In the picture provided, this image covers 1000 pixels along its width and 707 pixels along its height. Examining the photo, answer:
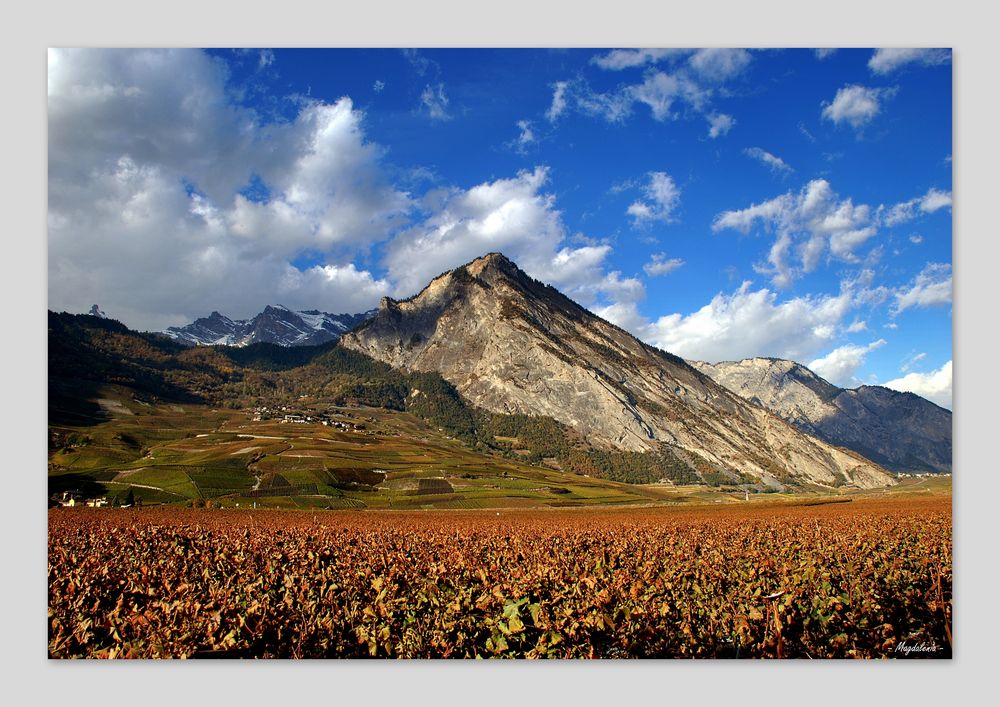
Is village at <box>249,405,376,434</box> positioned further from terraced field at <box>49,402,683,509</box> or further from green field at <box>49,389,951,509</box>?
green field at <box>49,389,951,509</box>

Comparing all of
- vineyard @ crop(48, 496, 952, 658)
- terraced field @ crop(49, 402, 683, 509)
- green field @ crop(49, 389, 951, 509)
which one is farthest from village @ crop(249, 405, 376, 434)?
vineyard @ crop(48, 496, 952, 658)

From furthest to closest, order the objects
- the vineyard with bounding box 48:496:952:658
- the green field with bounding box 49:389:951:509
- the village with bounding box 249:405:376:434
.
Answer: the village with bounding box 249:405:376:434 → the green field with bounding box 49:389:951:509 → the vineyard with bounding box 48:496:952:658

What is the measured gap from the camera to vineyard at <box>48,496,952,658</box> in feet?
28.0

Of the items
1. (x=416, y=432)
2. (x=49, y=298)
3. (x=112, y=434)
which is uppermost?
Result: (x=49, y=298)

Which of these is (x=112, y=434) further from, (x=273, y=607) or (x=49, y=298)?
(x=273, y=607)

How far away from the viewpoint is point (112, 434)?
184 ft

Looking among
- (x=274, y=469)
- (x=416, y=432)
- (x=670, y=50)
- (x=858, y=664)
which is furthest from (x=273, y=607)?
(x=416, y=432)

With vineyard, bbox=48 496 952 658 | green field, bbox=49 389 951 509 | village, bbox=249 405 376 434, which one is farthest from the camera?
village, bbox=249 405 376 434

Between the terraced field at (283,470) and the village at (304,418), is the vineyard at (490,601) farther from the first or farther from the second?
the village at (304,418)

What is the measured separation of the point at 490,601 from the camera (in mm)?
8969

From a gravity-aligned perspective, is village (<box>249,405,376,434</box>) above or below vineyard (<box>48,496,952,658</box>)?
below

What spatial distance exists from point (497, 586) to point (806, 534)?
37.4 feet

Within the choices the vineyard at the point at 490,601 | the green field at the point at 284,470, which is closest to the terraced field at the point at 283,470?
the green field at the point at 284,470

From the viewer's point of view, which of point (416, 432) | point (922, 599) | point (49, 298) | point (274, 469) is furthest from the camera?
point (416, 432)
